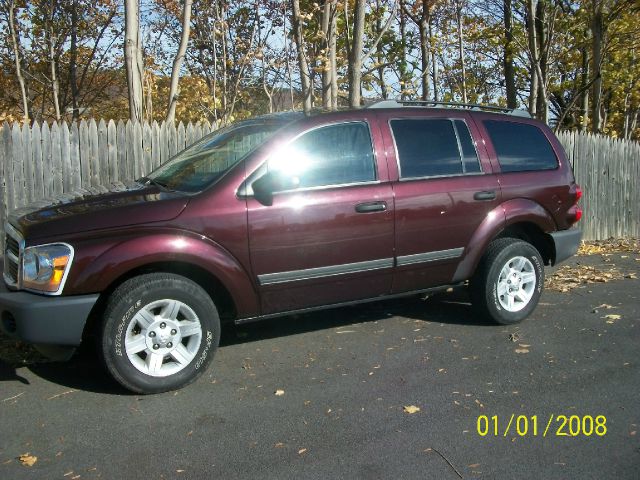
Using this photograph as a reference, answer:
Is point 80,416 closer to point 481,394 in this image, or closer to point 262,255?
point 262,255

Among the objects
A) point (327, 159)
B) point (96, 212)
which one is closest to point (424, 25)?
point (327, 159)

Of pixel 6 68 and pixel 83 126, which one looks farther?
pixel 6 68

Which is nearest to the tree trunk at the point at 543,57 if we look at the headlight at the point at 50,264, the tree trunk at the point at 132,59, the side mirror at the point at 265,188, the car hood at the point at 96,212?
the tree trunk at the point at 132,59

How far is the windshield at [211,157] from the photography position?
468 cm

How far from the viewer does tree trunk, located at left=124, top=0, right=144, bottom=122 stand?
9430mm

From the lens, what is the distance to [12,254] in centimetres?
433

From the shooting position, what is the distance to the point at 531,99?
14586mm

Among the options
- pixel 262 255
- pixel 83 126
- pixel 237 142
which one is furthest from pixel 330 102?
pixel 262 255

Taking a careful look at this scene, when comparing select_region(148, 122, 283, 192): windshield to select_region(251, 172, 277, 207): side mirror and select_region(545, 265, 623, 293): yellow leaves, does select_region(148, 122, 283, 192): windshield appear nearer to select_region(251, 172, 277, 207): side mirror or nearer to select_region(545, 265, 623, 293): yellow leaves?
select_region(251, 172, 277, 207): side mirror

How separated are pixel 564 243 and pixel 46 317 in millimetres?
4631

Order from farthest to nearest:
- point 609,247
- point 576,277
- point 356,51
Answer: point 609,247 < point 356,51 < point 576,277

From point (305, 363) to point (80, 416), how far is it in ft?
5.51

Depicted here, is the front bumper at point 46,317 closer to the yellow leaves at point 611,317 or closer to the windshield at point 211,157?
the windshield at point 211,157

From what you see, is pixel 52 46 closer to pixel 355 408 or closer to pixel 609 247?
pixel 609 247
